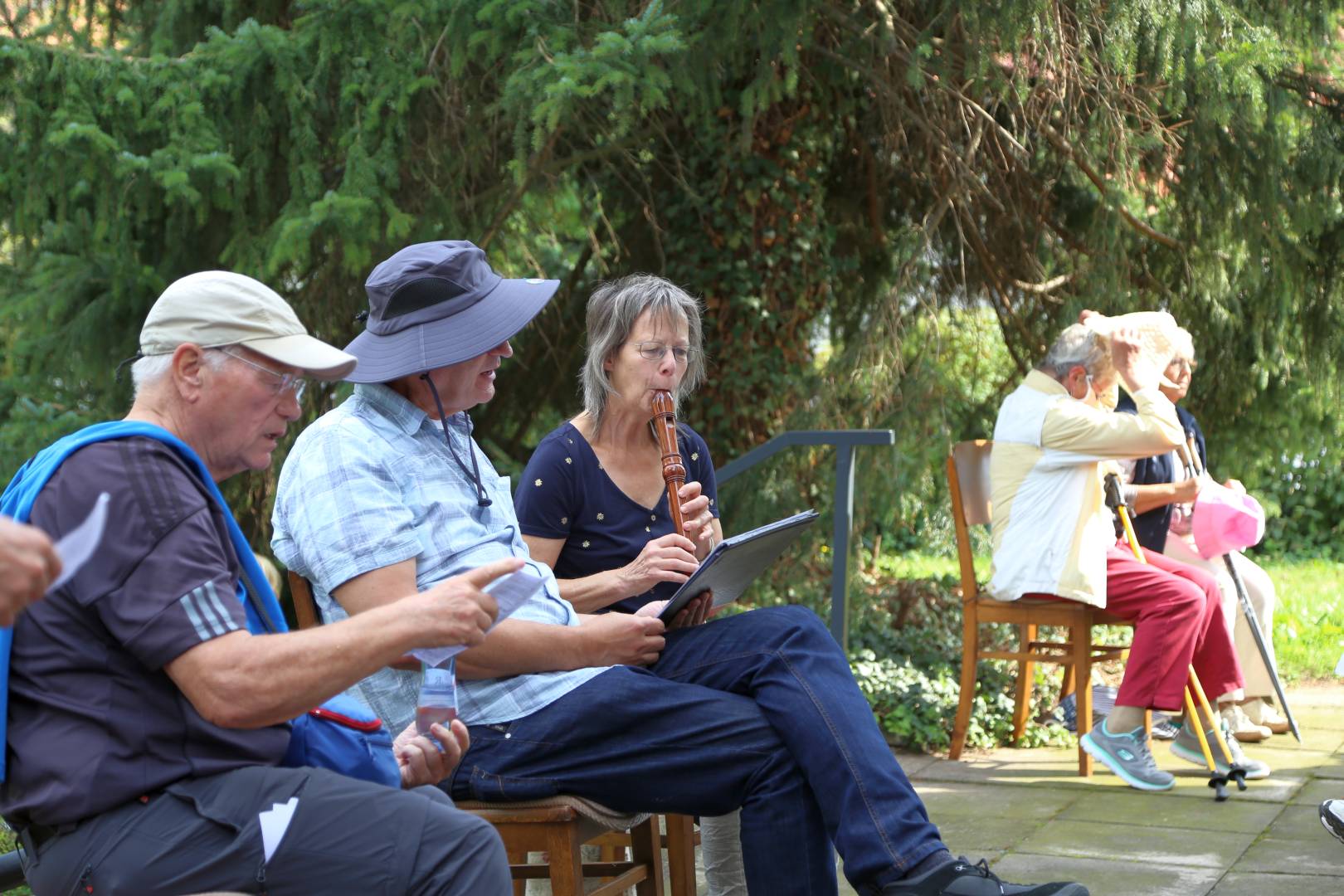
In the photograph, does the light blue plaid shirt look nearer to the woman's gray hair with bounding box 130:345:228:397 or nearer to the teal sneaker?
the woman's gray hair with bounding box 130:345:228:397

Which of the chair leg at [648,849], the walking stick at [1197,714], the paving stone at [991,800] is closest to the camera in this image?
the chair leg at [648,849]

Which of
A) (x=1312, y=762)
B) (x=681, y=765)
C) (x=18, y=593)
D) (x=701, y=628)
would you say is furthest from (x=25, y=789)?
(x=1312, y=762)

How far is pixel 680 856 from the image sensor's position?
2.93 meters

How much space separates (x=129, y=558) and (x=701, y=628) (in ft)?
4.48

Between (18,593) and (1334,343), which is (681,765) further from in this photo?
(1334,343)

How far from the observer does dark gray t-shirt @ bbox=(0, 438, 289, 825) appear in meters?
1.75

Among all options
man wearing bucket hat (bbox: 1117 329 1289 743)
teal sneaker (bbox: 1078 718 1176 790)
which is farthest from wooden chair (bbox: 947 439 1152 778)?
man wearing bucket hat (bbox: 1117 329 1289 743)

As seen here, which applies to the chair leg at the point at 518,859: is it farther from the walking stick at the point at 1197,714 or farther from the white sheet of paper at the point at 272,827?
the walking stick at the point at 1197,714

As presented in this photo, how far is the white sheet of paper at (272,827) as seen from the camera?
185 cm

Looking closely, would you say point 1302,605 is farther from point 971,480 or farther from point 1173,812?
point 1173,812

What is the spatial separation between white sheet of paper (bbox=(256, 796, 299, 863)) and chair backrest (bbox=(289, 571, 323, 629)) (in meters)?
0.76

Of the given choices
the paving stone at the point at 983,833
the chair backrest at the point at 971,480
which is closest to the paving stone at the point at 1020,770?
the paving stone at the point at 983,833

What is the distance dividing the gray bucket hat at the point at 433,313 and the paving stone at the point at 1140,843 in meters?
2.36

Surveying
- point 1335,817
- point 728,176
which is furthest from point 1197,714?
point 728,176
